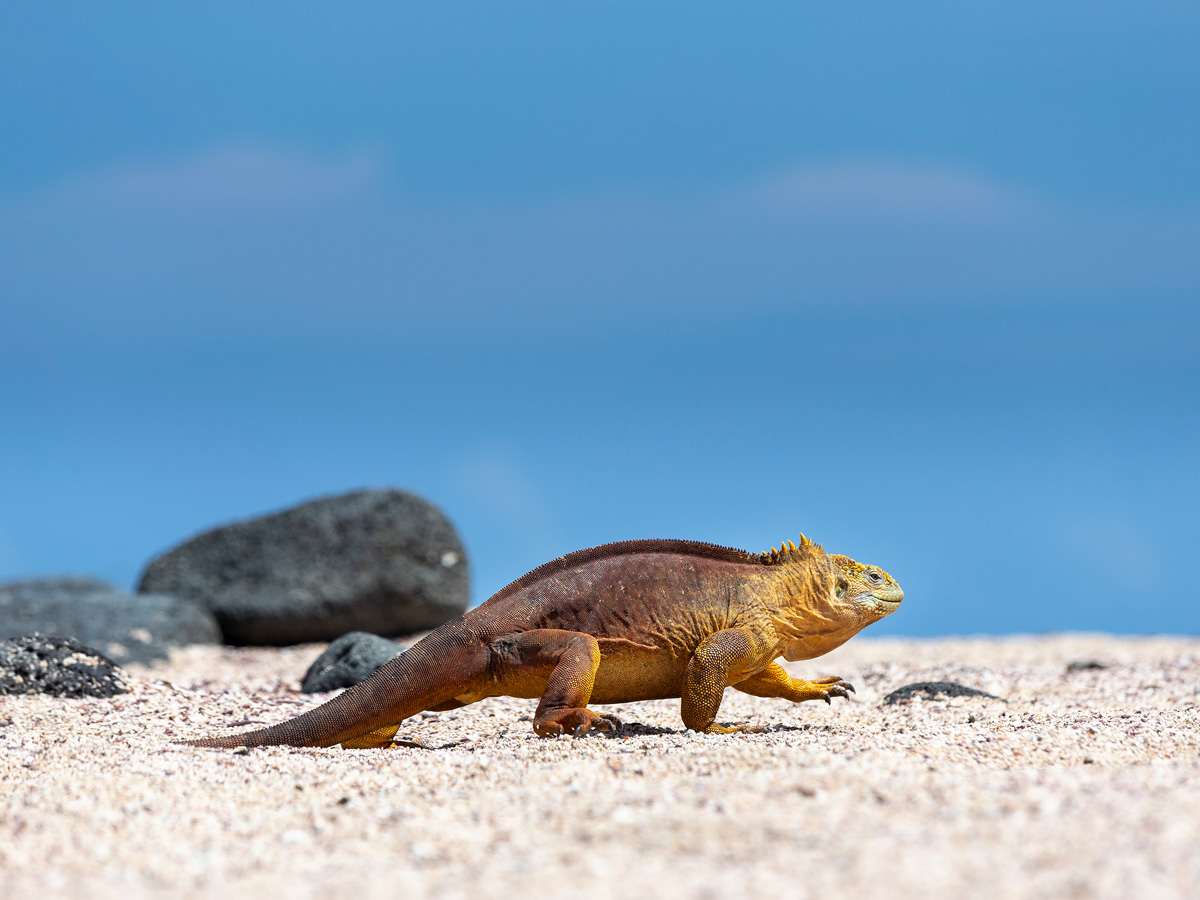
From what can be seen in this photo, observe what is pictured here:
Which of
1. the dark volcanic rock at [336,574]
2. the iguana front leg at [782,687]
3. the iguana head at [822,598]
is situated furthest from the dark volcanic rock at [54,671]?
the dark volcanic rock at [336,574]

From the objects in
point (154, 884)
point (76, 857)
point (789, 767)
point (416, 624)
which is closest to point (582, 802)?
point (789, 767)

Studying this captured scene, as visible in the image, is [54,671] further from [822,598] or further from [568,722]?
[822,598]

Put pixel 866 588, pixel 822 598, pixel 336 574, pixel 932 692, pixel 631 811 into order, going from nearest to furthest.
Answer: pixel 631 811, pixel 822 598, pixel 866 588, pixel 932 692, pixel 336 574

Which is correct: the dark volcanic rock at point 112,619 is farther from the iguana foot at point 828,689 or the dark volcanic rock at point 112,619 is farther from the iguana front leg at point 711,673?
the iguana foot at point 828,689

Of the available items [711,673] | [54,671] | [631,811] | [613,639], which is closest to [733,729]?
[711,673]

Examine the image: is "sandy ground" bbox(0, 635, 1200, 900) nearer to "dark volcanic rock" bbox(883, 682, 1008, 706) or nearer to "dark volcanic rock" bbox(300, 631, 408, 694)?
"dark volcanic rock" bbox(883, 682, 1008, 706)

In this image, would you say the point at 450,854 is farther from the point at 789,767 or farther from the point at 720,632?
the point at 720,632
